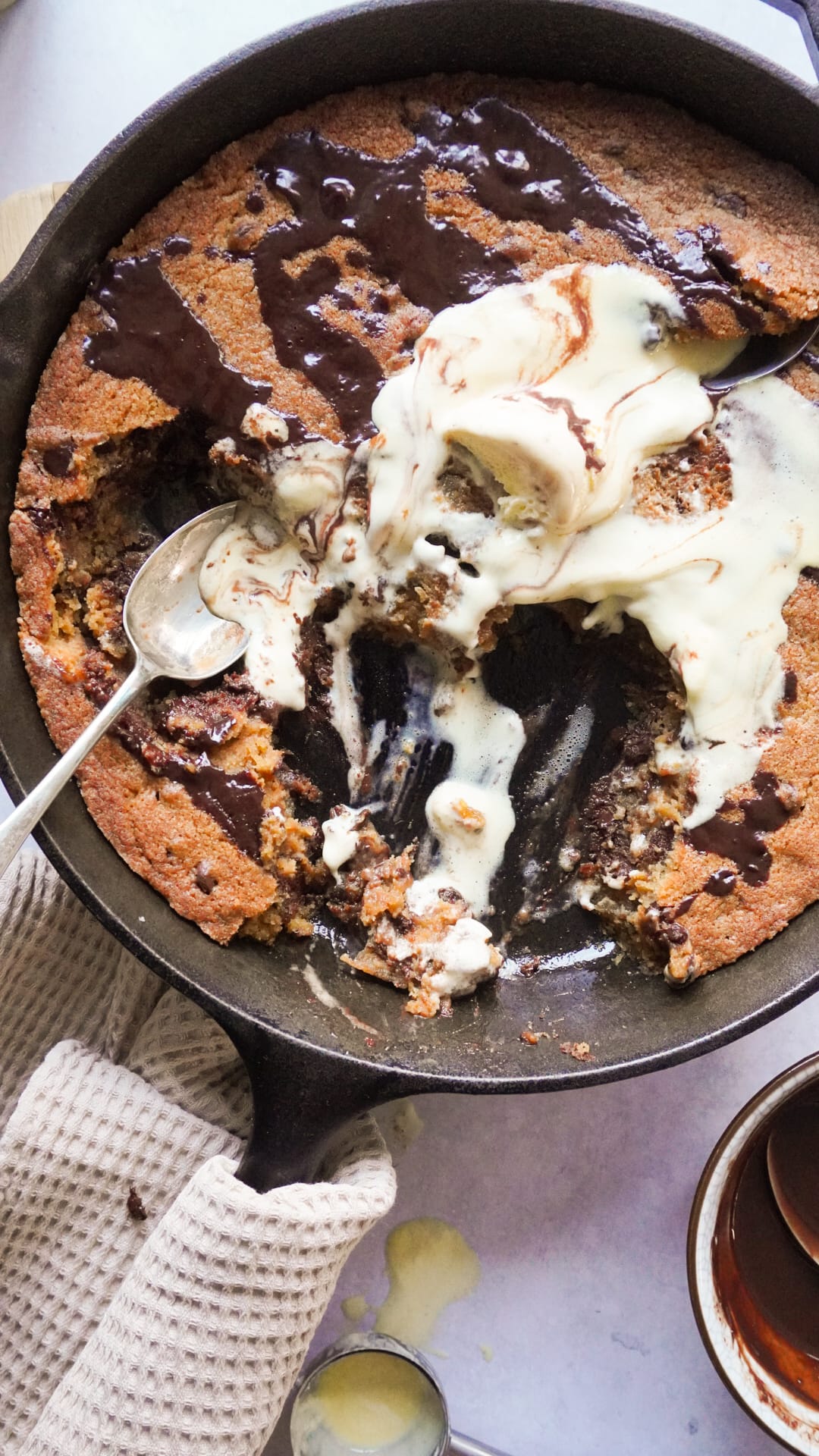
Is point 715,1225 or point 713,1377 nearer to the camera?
point 715,1225

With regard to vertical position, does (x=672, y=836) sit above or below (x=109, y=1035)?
above

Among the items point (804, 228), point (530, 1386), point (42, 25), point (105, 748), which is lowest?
point (530, 1386)

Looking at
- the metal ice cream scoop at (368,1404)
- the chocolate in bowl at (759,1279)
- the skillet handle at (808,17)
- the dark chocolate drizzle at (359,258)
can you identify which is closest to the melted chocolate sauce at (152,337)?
the dark chocolate drizzle at (359,258)

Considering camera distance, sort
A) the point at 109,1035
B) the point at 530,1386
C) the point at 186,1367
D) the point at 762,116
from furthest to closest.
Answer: the point at 530,1386 → the point at 109,1035 → the point at 762,116 → the point at 186,1367

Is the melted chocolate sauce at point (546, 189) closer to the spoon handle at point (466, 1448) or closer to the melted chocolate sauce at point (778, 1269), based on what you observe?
the melted chocolate sauce at point (778, 1269)

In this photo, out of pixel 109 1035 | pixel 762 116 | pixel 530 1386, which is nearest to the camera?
pixel 762 116

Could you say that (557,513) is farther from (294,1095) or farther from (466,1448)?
(466,1448)

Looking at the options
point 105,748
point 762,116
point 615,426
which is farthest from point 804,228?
point 105,748

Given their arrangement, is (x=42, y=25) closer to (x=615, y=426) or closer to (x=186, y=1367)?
(x=615, y=426)

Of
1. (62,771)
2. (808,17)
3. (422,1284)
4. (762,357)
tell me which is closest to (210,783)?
(62,771)
